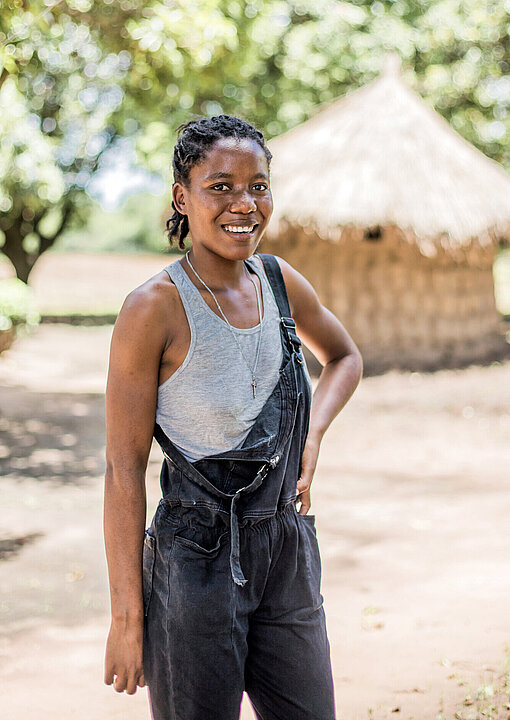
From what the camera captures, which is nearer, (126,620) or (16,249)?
(126,620)

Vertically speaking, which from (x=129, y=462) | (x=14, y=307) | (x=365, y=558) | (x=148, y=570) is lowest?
(x=365, y=558)

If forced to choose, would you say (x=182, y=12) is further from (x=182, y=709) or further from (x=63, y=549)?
(x=182, y=709)

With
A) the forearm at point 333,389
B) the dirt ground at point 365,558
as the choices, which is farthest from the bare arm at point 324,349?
the dirt ground at point 365,558

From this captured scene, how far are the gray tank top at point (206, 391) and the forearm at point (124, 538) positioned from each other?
0.13 metres

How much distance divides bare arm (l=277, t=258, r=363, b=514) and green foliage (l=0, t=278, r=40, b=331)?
905cm

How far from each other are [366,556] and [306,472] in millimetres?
3146

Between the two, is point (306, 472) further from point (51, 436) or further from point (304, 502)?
point (51, 436)

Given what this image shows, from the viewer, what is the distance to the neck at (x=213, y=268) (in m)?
1.86

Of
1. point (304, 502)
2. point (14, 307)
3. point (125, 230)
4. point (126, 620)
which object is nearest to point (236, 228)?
point (304, 502)

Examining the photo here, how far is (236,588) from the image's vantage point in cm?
172

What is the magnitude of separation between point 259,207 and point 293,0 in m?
13.4

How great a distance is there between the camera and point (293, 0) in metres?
14.0

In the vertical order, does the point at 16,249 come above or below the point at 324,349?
above

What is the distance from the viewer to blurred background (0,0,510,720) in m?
3.82
